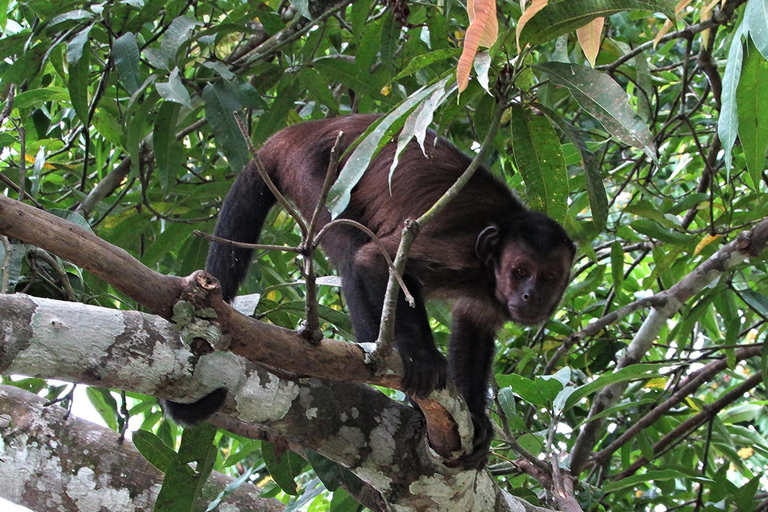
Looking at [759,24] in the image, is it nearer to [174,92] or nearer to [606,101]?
[606,101]

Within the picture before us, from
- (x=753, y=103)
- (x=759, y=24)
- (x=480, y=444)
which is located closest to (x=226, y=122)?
(x=480, y=444)

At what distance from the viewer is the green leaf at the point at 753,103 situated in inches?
96.5

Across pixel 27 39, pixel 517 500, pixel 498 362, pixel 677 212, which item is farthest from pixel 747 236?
pixel 27 39

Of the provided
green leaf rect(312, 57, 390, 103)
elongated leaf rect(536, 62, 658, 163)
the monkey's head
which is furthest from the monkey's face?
elongated leaf rect(536, 62, 658, 163)

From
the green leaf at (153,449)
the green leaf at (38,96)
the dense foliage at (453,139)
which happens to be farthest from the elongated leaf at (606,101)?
the green leaf at (38,96)

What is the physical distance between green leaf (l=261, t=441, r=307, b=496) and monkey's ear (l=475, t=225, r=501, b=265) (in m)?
1.18

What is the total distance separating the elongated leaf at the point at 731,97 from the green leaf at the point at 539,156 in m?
0.61

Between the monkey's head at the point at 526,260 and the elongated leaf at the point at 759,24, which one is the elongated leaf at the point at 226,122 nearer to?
the monkey's head at the point at 526,260

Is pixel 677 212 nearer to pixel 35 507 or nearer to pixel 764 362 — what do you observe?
pixel 764 362

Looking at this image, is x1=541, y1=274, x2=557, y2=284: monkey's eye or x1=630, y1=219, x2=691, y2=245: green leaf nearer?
x1=541, y1=274, x2=557, y2=284: monkey's eye

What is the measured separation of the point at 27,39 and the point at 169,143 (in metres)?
0.82

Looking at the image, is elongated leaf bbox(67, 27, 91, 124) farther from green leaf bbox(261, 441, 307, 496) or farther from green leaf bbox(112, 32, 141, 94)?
green leaf bbox(261, 441, 307, 496)

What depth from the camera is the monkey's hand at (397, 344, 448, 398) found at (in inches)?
104

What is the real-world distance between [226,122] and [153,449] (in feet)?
4.47
